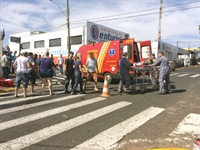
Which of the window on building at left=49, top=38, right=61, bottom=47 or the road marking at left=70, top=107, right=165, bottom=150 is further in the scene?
the window on building at left=49, top=38, right=61, bottom=47

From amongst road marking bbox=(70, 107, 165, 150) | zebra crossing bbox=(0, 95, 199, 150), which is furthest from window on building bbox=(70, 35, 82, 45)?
road marking bbox=(70, 107, 165, 150)

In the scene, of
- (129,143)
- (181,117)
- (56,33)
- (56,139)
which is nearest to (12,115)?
(56,139)

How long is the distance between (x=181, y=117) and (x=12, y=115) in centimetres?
454

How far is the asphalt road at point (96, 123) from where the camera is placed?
11.2 ft

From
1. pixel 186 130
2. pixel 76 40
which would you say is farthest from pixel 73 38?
pixel 186 130

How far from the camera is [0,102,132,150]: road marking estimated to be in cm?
328

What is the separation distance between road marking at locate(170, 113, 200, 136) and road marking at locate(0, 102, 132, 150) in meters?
1.93

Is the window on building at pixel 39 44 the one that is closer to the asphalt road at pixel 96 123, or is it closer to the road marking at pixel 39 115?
the asphalt road at pixel 96 123

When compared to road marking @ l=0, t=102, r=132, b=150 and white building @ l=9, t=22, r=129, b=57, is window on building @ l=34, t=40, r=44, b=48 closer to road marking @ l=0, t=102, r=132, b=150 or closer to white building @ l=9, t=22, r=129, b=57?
white building @ l=9, t=22, r=129, b=57

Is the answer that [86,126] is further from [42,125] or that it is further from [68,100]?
[68,100]

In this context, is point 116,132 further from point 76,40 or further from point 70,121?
point 76,40

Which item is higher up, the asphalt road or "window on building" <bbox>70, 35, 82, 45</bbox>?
"window on building" <bbox>70, 35, 82, 45</bbox>

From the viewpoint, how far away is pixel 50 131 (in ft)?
12.8

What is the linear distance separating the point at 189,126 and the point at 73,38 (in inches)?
822
